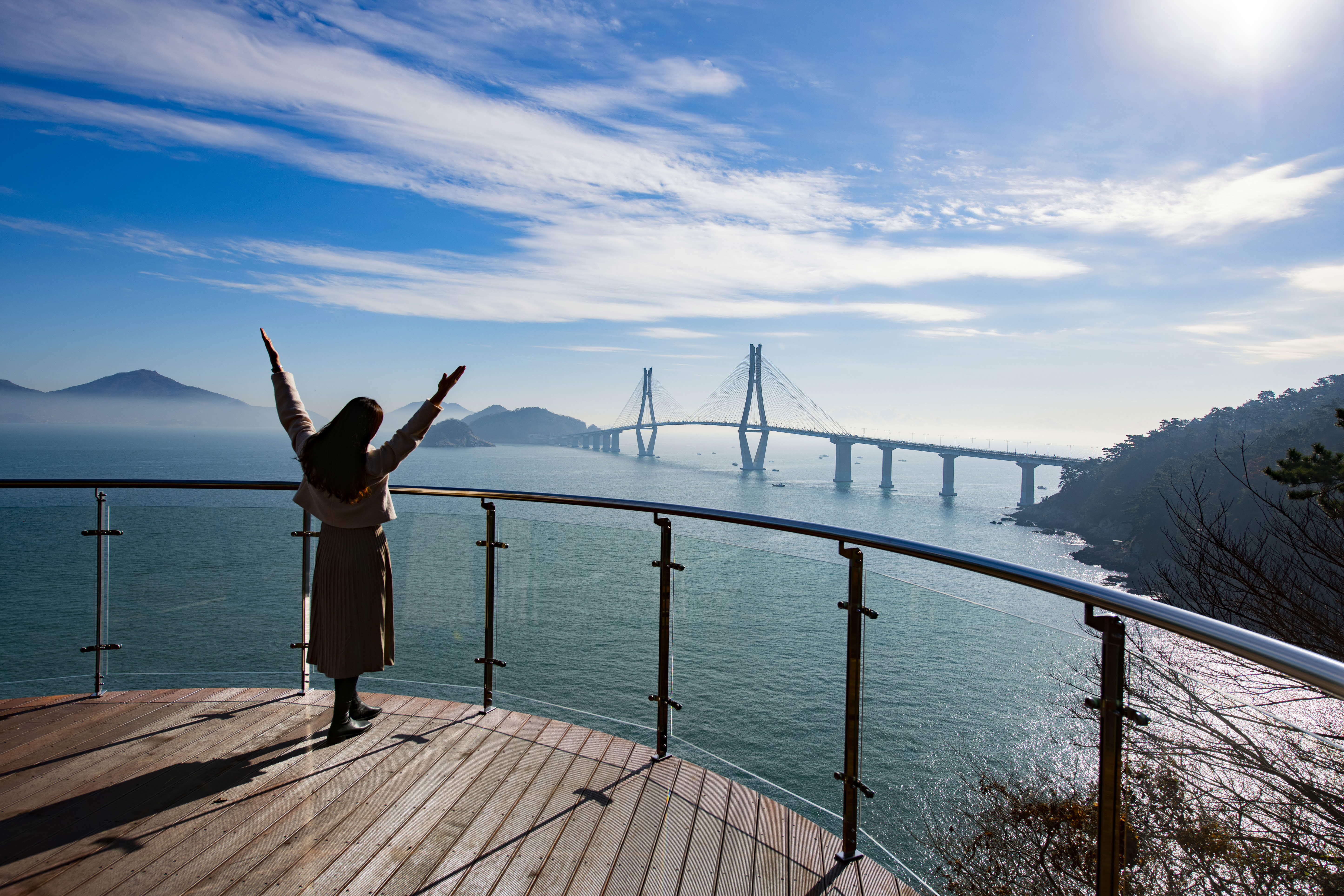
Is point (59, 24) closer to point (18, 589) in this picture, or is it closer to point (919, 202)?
point (18, 589)

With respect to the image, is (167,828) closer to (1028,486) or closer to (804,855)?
(804,855)

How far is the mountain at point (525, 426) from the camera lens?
79750 mm

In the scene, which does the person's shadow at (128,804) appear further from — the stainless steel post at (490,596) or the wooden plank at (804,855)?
the wooden plank at (804,855)

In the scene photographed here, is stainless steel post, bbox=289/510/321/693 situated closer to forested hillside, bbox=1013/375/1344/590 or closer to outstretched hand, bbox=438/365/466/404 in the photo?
outstretched hand, bbox=438/365/466/404

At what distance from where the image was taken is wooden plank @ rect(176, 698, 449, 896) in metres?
1.45

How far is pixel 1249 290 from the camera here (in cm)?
3100

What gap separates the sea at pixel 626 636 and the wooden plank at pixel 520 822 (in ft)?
0.95

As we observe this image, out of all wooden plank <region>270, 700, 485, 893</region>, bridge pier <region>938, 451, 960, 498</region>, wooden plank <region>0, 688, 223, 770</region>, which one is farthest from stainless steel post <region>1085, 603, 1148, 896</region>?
bridge pier <region>938, 451, 960, 498</region>

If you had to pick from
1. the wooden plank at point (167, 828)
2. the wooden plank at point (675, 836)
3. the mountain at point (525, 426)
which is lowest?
the wooden plank at point (167, 828)

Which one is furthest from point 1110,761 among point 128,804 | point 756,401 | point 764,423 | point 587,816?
point 756,401

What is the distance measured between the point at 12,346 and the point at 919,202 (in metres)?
113

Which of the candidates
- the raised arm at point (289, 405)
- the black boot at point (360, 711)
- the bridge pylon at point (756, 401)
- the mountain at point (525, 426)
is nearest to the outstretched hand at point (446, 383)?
the raised arm at point (289, 405)

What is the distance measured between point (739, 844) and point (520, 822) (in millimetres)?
540

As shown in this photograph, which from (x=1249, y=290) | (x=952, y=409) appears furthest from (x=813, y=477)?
(x=1249, y=290)
